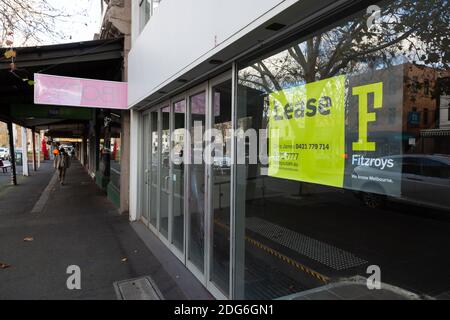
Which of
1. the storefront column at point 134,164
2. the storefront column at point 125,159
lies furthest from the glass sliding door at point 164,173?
the storefront column at point 125,159

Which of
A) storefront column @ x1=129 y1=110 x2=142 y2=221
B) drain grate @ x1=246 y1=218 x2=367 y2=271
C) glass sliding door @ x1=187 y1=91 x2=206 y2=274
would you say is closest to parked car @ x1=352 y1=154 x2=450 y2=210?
drain grate @ x1=246 y1=218 x2=367 y2=271

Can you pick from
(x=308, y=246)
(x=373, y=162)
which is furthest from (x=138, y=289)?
(x=373, y=162)

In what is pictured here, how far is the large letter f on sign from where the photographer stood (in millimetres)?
2016

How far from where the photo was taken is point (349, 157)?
217 centimetres

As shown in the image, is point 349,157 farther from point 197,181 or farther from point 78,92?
point 78,92

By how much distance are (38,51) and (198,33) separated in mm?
5544

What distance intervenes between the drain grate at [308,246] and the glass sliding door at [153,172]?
3564 millimetres

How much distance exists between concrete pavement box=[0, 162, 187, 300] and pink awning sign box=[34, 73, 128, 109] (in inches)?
105

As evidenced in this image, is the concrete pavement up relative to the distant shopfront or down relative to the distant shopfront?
down

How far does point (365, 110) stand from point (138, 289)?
3.43 meters

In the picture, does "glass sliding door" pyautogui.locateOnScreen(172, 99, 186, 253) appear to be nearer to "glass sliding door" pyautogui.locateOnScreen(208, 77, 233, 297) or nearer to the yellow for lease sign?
"glass sliding door" pyautogui.locateOnScreen(208, 77, 233, 297)

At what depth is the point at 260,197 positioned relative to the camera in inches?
130
